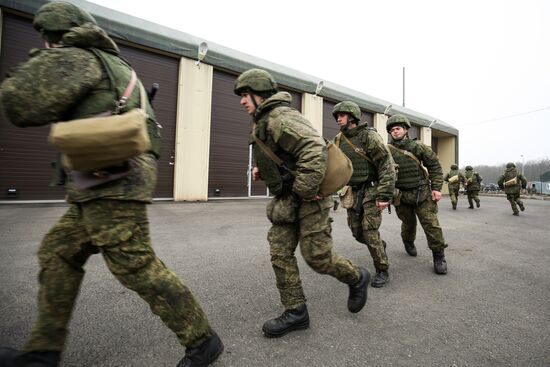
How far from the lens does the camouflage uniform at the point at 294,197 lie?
186cm

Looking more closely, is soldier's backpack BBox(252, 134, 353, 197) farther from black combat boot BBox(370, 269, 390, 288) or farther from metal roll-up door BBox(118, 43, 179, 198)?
metal roll-up door BBox(118, 43, 179, 198)

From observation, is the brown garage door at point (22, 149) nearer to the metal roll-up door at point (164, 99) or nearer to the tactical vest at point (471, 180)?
the metal roll-up door at point (164, 99)

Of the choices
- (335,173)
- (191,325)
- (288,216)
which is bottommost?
(191,325)

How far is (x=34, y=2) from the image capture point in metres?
7.67

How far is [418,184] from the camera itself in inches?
141

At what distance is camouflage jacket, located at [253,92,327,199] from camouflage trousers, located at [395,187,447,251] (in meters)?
2.30

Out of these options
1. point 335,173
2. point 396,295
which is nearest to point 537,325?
point 396,295

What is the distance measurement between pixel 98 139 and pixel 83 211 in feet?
1.47

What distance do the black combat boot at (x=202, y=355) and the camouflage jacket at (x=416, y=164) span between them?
3.09 m

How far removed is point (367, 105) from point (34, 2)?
1477cm

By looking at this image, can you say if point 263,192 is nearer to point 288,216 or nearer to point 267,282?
point 267,282

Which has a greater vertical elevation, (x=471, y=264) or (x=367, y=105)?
(x=367, y=105)

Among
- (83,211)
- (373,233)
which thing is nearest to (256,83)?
(83,211)

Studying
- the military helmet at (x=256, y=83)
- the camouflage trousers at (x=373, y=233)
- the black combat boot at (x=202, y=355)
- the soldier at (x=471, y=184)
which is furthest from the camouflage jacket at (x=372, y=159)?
the soldier at (x=471, y=184)
